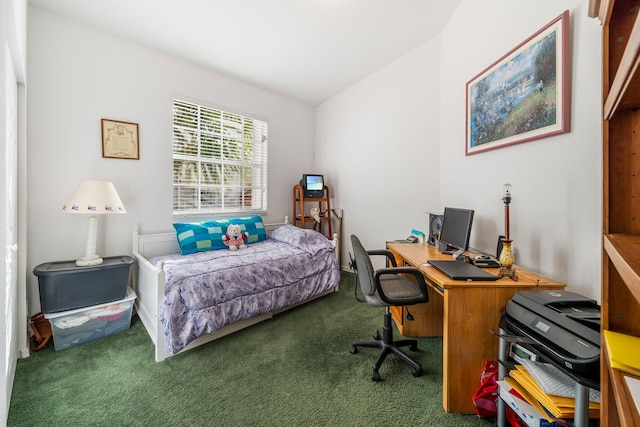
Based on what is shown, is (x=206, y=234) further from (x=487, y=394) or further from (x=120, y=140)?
(x=487, y=394)

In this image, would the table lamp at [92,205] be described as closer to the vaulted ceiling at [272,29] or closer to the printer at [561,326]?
the vaulted ceiling at [272,29]

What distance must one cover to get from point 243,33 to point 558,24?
2467 mm

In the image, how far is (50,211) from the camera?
2.17 m

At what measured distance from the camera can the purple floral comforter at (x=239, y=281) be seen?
5.98ft

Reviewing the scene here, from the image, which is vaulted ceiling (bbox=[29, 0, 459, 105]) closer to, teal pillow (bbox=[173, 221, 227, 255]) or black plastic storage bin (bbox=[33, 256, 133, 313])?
teal pillow (bbox=[173, 221, 227, 255])

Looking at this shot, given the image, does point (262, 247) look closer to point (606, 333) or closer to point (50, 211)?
point (50, 211)

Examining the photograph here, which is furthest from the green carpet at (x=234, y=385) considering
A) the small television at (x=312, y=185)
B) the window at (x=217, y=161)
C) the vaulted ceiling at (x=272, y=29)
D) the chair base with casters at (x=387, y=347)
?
the vaulted ceiling at (x=272, y=29)

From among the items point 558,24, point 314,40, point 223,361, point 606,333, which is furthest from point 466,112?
point 223,361

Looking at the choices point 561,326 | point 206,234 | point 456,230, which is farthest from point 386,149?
point 561,326

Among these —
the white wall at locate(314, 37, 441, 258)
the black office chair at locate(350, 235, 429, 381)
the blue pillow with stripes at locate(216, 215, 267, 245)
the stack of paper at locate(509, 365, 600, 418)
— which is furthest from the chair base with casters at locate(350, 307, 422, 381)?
the blue pillow with stripes at locate(216, 215, 267, 245)

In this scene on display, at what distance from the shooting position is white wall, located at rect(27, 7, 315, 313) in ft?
6.95

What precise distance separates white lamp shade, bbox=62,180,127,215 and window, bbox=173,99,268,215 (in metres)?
0.77

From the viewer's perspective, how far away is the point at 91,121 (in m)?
2.34

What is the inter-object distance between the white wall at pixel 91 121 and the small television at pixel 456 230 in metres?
2.90
